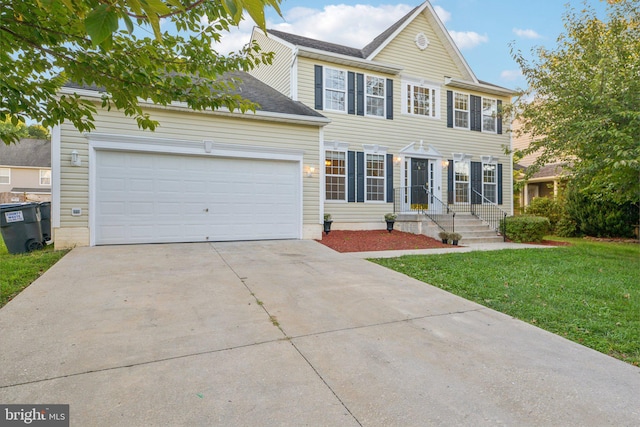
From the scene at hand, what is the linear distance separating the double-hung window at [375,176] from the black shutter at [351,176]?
57 centimetres

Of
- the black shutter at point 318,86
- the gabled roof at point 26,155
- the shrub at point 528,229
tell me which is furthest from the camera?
the gabled roof at point 26,155

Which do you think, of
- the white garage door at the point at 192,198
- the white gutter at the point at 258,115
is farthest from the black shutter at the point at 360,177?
the white garage door at the point at 192,198

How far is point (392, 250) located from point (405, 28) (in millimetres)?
9322

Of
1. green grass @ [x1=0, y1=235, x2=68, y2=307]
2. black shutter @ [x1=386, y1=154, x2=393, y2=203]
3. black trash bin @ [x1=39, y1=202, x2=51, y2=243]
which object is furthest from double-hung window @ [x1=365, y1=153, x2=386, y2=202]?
black trash bin @ [x1=39, y1=202, x2=51, y2=243]

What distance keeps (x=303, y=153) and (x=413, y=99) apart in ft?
19.8

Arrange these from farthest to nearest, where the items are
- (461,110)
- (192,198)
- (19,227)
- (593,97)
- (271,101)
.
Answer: (461,110), (271,101), (192,198), (593,97), (19,227)

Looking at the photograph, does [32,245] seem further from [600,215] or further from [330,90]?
[600,215]

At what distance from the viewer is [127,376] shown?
2.35m

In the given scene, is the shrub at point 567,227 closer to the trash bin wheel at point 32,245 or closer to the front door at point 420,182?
the front door at point 420,182

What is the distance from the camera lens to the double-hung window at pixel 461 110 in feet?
45.4

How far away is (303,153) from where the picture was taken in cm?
958

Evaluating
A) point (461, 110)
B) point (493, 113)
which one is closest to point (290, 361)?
point (461, 110)

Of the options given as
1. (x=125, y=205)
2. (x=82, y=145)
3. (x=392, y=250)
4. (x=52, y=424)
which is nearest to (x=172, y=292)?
(x=52, y=424)

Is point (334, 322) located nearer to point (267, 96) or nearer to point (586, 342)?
point (586, 342)
